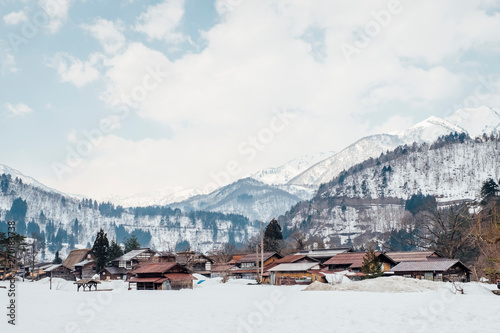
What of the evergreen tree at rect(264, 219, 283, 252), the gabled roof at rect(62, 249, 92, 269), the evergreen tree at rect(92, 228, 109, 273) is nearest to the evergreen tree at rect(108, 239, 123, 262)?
the evergreen tree at rect(92, 228, 109, 273)

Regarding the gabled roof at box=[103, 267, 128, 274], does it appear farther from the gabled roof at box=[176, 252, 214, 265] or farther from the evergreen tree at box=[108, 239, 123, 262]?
the gabled roof at box=[176, 252, 214, 265]

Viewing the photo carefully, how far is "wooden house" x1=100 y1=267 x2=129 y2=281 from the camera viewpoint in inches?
3952

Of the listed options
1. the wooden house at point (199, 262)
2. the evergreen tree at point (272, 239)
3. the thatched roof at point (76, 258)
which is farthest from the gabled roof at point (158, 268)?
the thatched roof at point (76, 258)

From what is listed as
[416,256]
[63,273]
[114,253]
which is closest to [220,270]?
[114,253]

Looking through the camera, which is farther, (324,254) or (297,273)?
(324,254)

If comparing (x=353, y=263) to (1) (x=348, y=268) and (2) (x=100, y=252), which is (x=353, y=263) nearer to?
(1) (x=348, y=268)

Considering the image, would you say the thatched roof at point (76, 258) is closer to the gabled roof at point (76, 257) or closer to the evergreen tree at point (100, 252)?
the gabled roof at point (76, 257)

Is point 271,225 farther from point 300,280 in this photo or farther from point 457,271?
point 457,271

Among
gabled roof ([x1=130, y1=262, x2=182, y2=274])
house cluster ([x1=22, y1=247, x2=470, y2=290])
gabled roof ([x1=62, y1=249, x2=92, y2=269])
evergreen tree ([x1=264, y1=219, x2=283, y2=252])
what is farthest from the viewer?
evergreen tree ([x1=264, y1=219, x2=283, y2=252])

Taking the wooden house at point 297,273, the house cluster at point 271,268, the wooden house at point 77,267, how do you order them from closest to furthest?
the house cluster at point 271,268 < the wooden house at point 297,273 < the wooden house at point 77,267

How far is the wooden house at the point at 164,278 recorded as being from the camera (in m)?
68.6

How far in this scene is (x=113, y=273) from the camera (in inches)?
3942

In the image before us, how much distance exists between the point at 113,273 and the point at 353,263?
53.8 meters

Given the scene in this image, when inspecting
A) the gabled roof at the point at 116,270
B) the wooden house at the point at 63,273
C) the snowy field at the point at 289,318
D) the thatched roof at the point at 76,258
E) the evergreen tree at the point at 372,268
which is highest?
the snowy field at the point at 289,318
